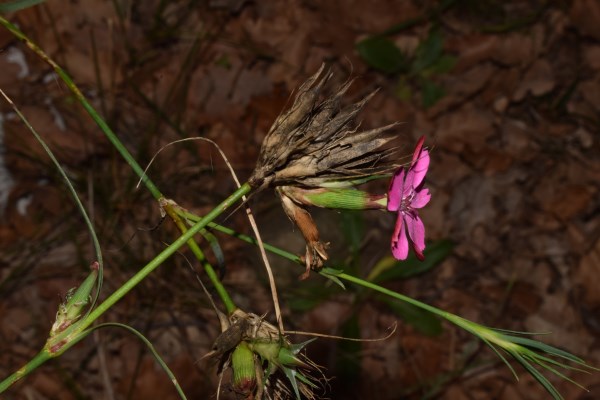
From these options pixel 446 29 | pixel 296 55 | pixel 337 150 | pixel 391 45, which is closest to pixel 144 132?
pixel 296 55

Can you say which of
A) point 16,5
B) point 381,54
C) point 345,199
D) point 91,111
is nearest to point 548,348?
point 345,199

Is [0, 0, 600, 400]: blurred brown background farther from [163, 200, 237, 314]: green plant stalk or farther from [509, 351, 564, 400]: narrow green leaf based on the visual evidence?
[509, 351, 564, 400]: narrow green leaf

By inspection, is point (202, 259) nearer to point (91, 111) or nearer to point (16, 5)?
point (91, 111)

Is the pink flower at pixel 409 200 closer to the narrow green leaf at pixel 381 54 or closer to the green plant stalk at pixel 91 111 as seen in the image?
the green plant stalk at pixel 91 111

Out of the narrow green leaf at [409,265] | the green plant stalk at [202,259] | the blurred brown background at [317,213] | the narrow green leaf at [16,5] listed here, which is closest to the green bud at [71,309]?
the green plant stalk at [202,259]

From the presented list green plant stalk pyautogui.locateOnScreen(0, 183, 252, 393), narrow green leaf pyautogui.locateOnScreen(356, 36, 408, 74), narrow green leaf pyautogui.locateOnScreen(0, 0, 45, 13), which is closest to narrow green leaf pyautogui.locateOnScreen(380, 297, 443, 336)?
narrow green leaf pyautogui.locateOnScreen(356, 36, 408, 74)

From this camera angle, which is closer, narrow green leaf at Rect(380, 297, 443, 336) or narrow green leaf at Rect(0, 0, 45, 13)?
narrow green leaf at Rect(0, 0, 45, 13)
